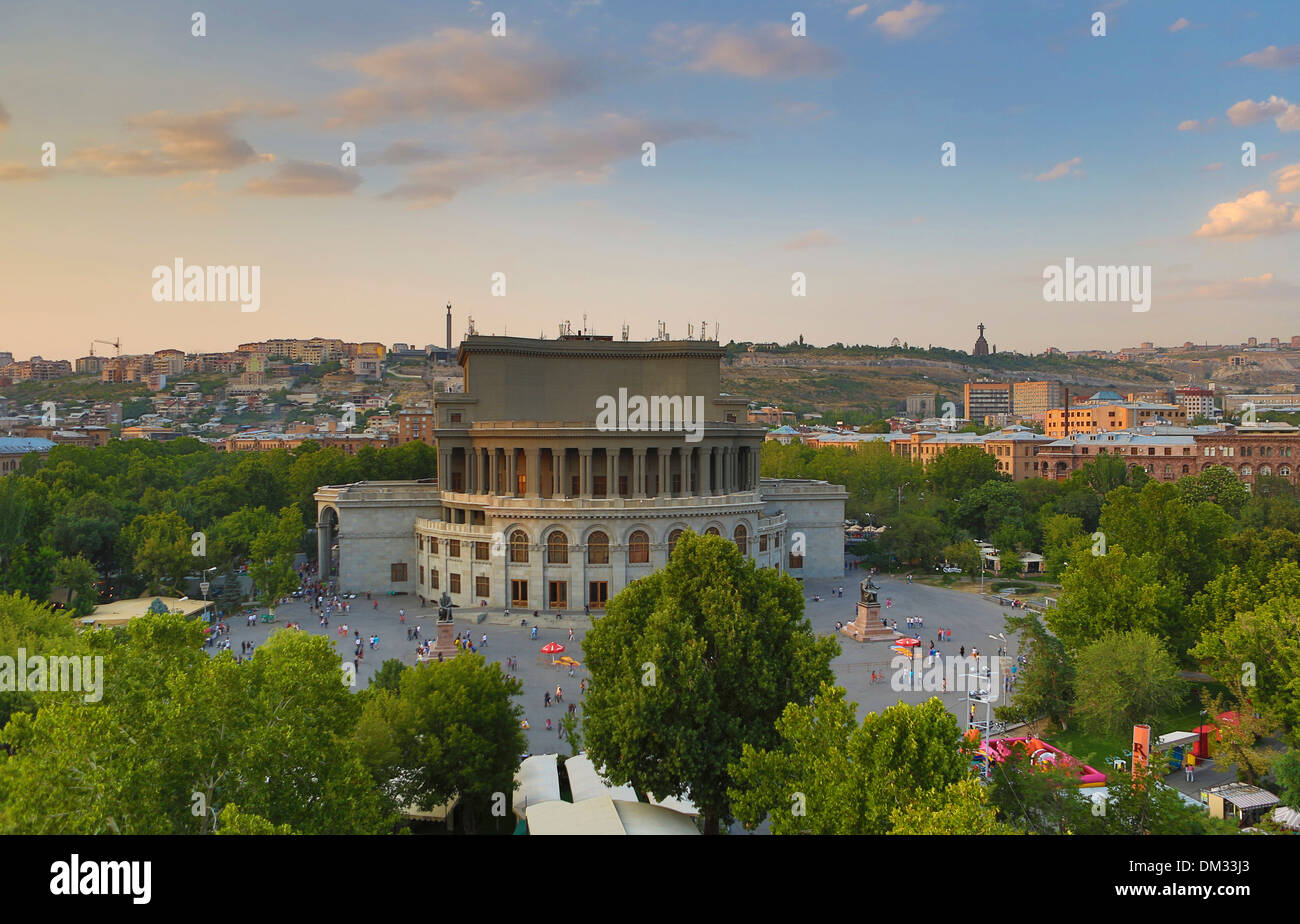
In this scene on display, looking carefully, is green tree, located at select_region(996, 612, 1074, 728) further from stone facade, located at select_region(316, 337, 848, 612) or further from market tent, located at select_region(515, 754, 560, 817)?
stone facade, located at select_region(316, 337, 848, 612)

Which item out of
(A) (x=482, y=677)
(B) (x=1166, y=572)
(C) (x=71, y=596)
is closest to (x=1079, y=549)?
(B) (x=1166, y=572)

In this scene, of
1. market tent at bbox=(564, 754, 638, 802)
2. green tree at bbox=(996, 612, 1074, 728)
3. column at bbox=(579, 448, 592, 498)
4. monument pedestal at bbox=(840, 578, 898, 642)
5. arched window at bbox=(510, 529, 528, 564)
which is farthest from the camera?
column at bbox=(579, 448, 592, 498)

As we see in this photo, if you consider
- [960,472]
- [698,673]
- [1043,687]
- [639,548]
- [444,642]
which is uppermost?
[960,472]
